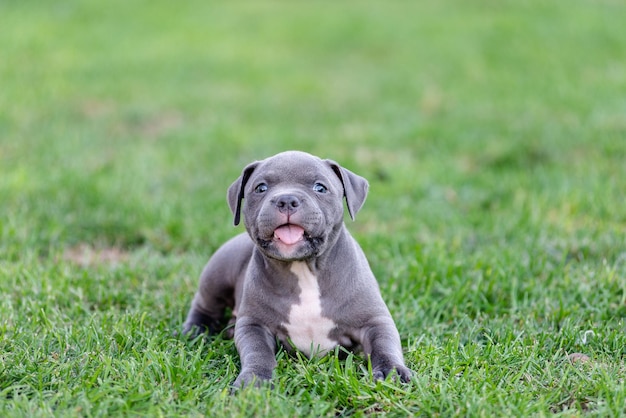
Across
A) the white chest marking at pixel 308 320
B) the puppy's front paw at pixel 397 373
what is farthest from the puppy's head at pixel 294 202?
the puppy's front paw at pixel 397 373

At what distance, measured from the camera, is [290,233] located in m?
3.90

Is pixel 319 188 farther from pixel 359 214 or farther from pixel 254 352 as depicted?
pixel 359 214

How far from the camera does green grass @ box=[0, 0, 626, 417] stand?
3.82m

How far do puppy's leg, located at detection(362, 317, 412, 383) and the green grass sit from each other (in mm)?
101

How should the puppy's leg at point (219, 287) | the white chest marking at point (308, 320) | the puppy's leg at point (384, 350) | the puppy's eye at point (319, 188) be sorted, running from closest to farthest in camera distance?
1. the puppy's leg at point (384, 350)
2. the puppy's eye at point (319, 188)
3. the white chest marking at point (308, 320)
4. the puppy's leg at point (219, 287)

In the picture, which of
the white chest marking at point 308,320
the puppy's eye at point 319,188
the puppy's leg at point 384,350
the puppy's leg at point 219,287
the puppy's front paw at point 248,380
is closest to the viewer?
the puppy's front paw at point 248,380

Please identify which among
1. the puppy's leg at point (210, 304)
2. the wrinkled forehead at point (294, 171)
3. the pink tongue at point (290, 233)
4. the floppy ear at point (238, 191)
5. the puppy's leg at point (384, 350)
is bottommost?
the puppy's leg at point (210, 304)

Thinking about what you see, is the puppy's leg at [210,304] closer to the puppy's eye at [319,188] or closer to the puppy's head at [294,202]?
the puppy's head at [294,202]

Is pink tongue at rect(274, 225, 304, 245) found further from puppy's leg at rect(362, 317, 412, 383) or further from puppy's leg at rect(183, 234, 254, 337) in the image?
puppy's leg at rect(183, 234, 254, 337)

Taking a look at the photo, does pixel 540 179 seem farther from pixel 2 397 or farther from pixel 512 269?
pixel 2 397

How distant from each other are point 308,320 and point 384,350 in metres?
0.46

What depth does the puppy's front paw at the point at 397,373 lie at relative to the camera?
3773mm

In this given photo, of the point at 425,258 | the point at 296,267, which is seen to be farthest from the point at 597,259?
the point at 296,267

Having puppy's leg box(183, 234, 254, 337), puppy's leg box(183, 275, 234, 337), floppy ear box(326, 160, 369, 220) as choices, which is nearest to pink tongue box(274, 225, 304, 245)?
floppy ear box(326, 160, 369, 220)
